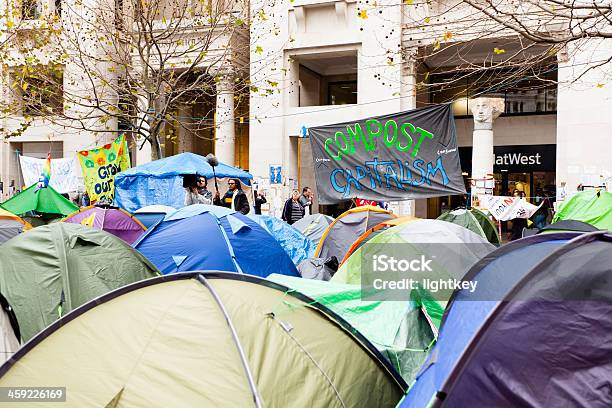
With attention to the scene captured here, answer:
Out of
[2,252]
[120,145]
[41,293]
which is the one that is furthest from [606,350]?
[120,145]

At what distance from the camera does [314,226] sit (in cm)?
1207

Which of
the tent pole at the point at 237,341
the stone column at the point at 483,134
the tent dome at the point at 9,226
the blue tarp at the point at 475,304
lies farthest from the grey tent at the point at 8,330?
the stone column at the point at 483,134

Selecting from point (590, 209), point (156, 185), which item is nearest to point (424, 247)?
point (590, 209)

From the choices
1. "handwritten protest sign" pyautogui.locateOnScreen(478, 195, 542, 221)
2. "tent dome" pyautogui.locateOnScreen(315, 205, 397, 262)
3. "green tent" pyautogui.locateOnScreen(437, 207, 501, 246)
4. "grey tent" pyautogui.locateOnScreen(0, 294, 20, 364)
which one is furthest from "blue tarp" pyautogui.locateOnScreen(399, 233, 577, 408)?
"handwritten protest sign" pyautogui.locateOnScreen(478, 195, 542, 221)

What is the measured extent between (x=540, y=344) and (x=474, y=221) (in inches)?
331

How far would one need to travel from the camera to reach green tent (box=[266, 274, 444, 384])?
441cm

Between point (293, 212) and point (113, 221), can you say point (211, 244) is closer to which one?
point (113, 221)

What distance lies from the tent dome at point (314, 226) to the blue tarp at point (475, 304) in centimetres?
807

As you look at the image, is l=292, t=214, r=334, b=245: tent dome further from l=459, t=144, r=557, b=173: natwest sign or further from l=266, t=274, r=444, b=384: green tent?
l=459, t=144, r=557, b=173: natwest sign

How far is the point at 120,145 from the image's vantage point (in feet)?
43.9

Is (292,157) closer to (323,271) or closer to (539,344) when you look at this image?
(323,271)

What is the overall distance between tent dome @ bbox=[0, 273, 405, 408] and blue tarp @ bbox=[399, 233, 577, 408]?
2.31ft

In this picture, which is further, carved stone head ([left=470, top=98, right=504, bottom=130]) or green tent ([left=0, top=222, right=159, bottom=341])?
carved stone head ([left=470, top=98, right=504, bottom=130])

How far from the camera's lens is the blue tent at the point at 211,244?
25.4ft
